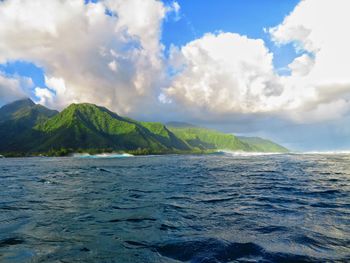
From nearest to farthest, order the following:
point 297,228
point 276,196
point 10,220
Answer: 1. point 297,228
2. point 10,220
3. point 276,196

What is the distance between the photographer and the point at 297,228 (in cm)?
1363

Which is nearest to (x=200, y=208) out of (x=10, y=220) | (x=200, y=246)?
(x=200, y=246)

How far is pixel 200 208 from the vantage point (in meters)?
18.9

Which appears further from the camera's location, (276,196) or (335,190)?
(335,190)

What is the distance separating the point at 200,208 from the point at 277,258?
9.26 meters

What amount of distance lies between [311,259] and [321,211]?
28.9ft

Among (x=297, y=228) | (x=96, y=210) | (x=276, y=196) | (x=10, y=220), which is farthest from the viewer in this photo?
(x=276, y=196)

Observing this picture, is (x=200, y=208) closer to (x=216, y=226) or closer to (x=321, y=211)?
(x=216, y=226)

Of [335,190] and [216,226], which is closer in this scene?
[216,226]

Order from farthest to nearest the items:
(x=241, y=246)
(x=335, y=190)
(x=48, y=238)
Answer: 1. (x=335, y=190)
2. (x=48, y=238)
3. (x=241, y=246)

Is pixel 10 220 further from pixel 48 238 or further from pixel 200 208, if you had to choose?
pixel 200 208

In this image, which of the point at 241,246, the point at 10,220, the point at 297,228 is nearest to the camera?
the point at 241,246

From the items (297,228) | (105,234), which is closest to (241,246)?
(297,228)

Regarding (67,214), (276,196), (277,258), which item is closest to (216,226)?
(277,258)
